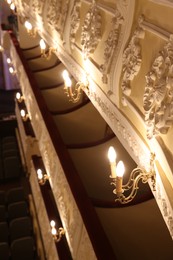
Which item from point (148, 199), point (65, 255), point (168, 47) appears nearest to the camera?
point (168, 47)

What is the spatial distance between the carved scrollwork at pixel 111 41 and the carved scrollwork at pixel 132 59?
0.68 feet

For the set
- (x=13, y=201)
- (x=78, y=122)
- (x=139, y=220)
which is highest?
(x=13, y=201)

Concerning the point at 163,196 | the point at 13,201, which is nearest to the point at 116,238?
the point at 163,196

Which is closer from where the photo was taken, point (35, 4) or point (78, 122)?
point (78, 122)

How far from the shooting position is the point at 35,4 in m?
6.23

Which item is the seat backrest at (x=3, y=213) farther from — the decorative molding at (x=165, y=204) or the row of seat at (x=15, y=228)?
the decorative molding at (x=165, y=204)

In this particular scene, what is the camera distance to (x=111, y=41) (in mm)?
2625

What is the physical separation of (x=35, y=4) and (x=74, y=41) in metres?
2.66

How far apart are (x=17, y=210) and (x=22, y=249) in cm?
126

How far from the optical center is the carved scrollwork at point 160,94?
1.85 metres

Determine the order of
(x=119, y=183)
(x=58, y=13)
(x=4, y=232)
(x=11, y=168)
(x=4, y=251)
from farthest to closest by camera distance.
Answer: (x=11, y=168) < (x=4, y=232) < (x=4, y=251) < (x=58, y=13) < (x=119, y=183)

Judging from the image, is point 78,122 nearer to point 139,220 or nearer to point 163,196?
point 139,220

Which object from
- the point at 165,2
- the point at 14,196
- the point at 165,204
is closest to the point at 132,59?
the point at 165,2

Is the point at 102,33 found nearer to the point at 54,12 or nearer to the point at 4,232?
the point at 54,12
